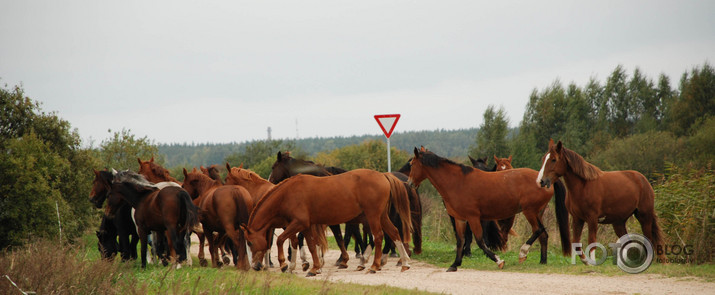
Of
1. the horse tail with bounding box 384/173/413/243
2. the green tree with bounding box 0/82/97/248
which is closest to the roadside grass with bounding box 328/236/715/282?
the horse tail with bounding box 384/173/413/243

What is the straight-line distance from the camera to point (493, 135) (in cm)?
5194

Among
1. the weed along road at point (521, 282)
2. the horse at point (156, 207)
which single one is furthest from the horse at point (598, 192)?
the horse at point (156, 207)

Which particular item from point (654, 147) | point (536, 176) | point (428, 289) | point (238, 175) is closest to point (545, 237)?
point (536, 176)

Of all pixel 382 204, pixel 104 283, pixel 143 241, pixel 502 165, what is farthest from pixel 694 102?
pixel 104 283

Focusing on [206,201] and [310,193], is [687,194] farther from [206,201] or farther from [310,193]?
[206,201]

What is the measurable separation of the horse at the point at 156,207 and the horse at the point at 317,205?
124 centimetres

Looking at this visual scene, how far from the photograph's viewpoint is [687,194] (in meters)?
11.9

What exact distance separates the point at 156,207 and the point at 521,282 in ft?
22.6

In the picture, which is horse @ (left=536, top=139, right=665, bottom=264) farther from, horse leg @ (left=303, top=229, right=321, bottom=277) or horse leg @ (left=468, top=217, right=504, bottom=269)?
horse leg @ (left=303, top=229, right=321, bottom=277)

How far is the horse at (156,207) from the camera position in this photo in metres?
11.7

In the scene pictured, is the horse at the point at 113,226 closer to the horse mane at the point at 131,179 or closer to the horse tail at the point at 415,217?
the horse mane at the point at 131,179

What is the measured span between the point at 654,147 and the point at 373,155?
78.1ft

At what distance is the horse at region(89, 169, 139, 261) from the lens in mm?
13000

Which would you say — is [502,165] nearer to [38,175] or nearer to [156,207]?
[156,207]
